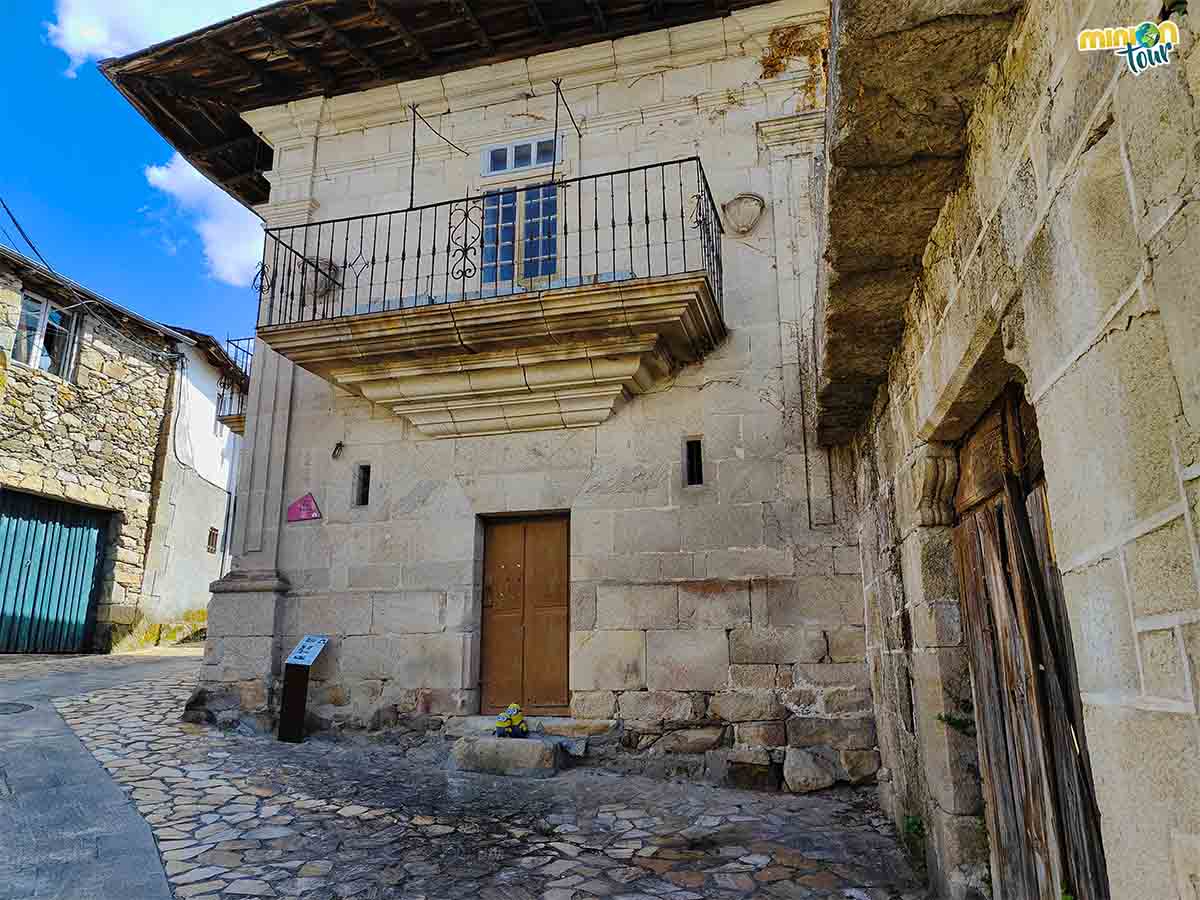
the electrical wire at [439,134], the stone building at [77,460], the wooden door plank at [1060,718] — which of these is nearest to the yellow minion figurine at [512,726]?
the wooden door plank at [1060,718]

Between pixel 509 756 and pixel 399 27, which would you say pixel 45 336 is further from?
pixel 509 756

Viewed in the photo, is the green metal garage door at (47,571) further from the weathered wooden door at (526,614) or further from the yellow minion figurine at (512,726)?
the yellow minion figurine at (512,726)

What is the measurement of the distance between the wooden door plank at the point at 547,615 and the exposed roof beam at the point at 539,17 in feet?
14.1

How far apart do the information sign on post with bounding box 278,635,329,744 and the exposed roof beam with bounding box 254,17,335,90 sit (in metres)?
5.35

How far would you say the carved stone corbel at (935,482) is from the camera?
10.5 feet

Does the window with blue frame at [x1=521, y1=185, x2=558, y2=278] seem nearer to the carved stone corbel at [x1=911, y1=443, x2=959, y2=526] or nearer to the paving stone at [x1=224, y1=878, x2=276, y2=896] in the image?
the carved stone corbel at [x1=911, y1=443, x2=959, y2=526]

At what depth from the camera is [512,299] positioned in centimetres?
591

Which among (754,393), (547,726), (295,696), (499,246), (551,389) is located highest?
(499,246)

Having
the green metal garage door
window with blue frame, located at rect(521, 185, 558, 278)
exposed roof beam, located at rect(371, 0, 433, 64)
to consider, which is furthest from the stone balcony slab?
the green metal garage door

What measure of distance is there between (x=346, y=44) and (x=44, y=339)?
7.45m

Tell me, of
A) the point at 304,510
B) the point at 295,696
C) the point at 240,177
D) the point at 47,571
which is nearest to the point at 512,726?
the point at 295,696

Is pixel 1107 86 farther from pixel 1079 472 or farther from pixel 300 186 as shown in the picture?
pixel 300 186

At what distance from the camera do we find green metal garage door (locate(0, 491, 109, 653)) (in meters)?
11.0

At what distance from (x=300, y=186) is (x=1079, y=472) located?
766 centimetres
